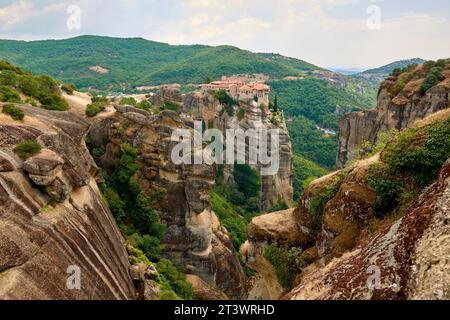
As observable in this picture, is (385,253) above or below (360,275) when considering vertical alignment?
above

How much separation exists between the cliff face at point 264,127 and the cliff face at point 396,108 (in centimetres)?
1069

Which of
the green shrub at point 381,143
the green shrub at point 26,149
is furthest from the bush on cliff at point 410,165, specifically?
the green shrub at point 26,149

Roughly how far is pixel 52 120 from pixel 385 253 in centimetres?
1728

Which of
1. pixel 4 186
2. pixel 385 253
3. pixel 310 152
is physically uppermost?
pixel 4 186

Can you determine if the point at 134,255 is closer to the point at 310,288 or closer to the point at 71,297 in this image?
the point at 71,297

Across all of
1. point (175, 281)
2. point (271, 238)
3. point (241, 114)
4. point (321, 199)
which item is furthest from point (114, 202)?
point (241, 114)

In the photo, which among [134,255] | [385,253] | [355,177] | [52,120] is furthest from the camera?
[134,255]

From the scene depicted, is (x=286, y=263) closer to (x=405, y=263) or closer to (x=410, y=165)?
(x=410, y=165)

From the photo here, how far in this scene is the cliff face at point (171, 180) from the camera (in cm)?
2797

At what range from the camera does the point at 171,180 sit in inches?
1106
